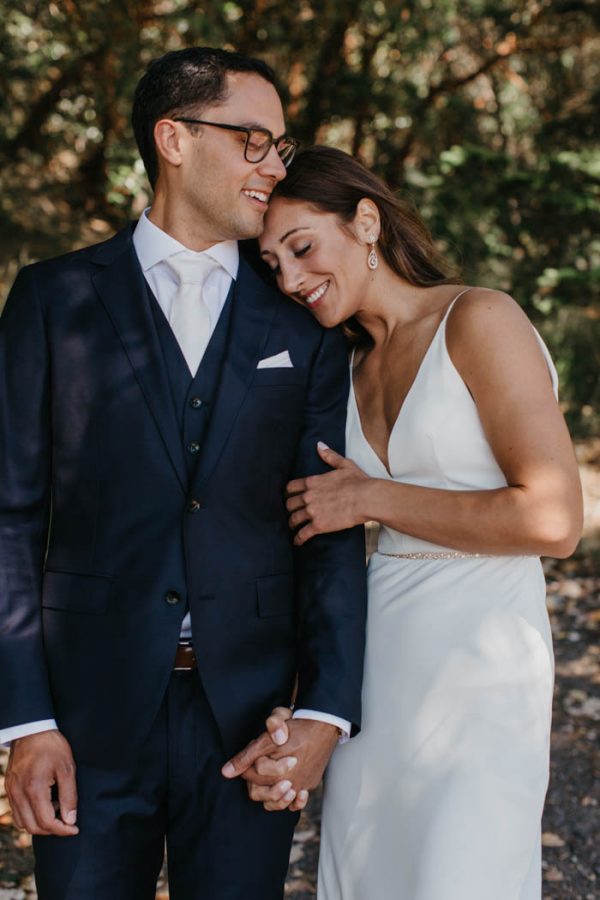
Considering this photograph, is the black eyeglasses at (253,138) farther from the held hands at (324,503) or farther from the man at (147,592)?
the held hands at (324,503)

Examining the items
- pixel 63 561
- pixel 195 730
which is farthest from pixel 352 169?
pixel 195 730

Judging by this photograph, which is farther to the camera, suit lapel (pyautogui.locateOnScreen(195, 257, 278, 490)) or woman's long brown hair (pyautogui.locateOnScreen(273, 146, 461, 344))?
woman's long brown hair (pyautogui.locateOnScreen(273, 146, 461, 344))

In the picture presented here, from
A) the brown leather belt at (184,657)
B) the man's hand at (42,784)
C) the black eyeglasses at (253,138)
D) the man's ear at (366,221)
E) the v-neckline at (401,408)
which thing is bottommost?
the man's hand at (42,784)

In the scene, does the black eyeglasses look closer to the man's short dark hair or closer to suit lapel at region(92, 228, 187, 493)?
the man's short dark hair

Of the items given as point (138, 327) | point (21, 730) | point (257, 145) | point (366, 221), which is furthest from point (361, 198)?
point (21, 730)

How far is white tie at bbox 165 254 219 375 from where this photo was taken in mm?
2523

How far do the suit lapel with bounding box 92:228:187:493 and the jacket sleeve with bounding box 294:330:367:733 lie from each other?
42 cm

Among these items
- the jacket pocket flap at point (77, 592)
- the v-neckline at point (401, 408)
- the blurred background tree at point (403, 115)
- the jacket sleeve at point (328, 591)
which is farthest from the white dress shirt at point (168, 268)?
the blurred background tree at point (403, 115)

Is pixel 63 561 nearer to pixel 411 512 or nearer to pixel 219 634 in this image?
pixel 219 634

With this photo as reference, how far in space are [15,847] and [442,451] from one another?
263 cm

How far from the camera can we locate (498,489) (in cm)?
251

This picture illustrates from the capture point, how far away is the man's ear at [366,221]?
2.88 meters

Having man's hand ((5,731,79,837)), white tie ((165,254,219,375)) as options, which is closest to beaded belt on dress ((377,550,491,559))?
white tie ((165,254,219,375))

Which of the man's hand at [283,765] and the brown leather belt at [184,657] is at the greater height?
the brown leather belt at [184,657]
